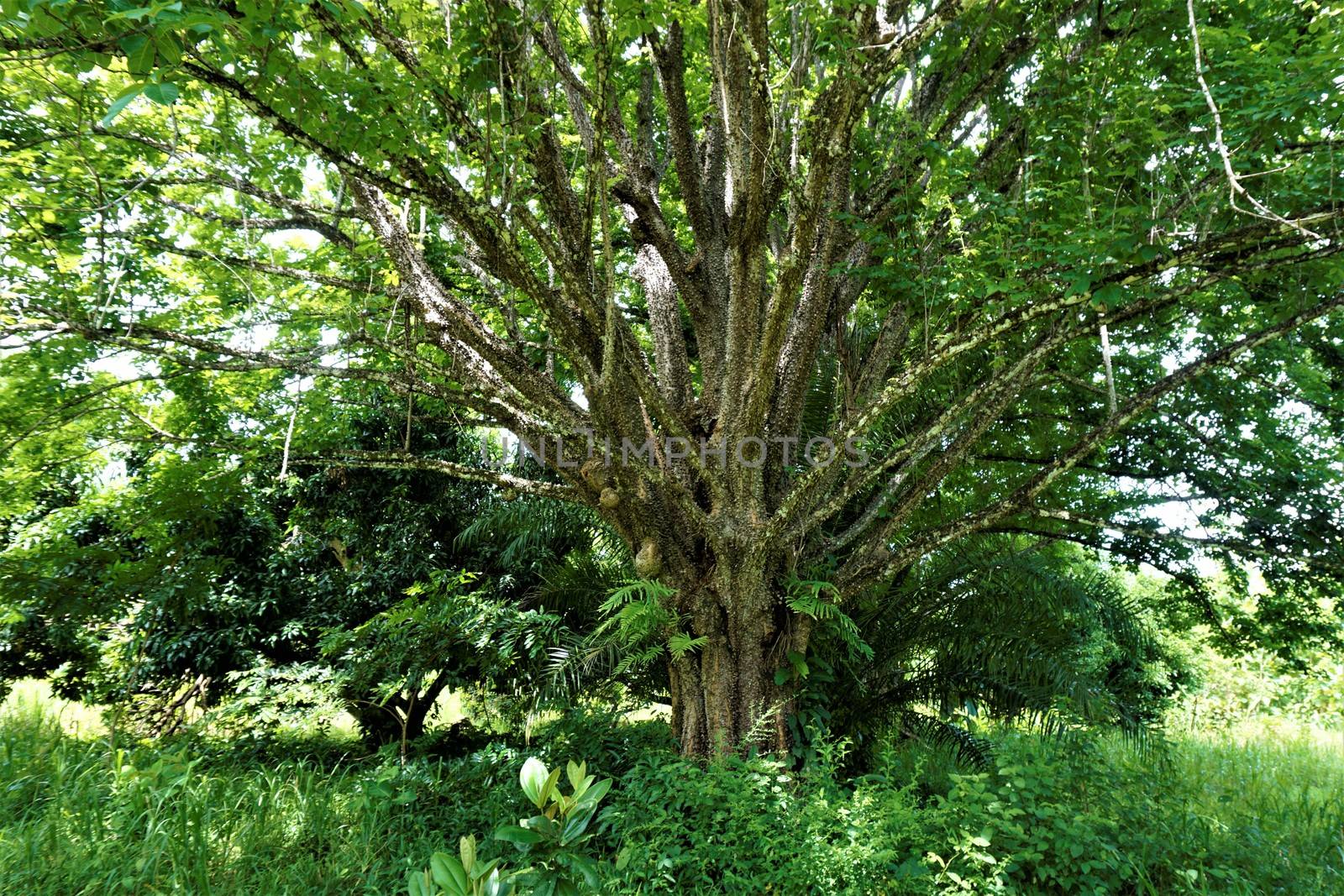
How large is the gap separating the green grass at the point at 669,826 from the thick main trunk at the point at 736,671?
309 millimetres

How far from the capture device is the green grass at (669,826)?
10.4 feet

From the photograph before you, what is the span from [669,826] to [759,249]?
2.94 m

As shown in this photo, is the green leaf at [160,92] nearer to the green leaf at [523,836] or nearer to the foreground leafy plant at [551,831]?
the foreground leafy plant at [551,831]

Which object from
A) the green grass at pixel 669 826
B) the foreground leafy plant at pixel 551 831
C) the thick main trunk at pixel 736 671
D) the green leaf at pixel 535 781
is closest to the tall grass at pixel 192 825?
the green grass at pixel 669 826

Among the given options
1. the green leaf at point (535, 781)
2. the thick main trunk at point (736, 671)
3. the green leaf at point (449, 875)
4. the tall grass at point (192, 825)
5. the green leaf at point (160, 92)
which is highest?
the green leaf at point (160, 92)

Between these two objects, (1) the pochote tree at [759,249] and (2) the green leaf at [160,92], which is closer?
(2) the green leaf at [160,92]

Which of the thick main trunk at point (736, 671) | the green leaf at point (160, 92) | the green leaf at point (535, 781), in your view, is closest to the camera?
the green leaf at point (535, 781)

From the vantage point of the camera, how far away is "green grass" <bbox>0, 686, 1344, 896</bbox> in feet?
10.4

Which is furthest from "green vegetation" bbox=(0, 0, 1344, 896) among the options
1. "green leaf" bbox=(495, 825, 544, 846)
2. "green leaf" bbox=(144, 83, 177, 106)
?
"green leaf" bbox=(144, 83, 177, 106)

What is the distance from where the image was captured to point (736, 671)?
14.2 feet

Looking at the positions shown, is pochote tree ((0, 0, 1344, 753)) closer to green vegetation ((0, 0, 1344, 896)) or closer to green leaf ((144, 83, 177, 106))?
green vegetation ((0, 0, 1344, 896))

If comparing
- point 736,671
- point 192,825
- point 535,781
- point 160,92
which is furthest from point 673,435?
point 192,825

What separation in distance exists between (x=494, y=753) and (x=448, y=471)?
6.12ft

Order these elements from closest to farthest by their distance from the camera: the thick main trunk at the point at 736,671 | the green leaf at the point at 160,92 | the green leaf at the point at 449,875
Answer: the green leaf at the point at 449,875
the green leaf at the point at 160,92
the thick main trunk at the point at 736,671
